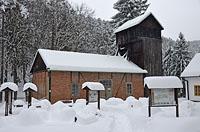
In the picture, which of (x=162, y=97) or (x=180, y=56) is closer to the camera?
(x=162, y=97)

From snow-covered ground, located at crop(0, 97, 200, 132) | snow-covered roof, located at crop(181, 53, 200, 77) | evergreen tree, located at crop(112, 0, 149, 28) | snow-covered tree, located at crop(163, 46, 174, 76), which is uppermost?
evergreen tree, located at crop(112, 0, 149, 28)

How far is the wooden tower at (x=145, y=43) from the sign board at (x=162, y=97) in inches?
585

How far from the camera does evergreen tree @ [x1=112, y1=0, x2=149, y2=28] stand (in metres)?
43.5

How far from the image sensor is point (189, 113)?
15.2 metres

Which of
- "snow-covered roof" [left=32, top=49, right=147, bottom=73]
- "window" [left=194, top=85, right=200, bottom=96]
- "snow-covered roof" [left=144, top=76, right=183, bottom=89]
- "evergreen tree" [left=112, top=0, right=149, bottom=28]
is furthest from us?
"evergreen tree" [left=112, top=0, right=149, bottom=28]

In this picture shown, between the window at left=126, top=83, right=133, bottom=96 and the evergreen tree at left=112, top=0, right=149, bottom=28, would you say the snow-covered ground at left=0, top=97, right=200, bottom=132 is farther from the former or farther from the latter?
the evergreen tree at left=112, top=0, right=149, bottom=28

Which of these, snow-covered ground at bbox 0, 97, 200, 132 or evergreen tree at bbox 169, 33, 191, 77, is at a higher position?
evergreen tree at bbox 169, 33, 191, 77

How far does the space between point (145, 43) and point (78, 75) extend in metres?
11.0

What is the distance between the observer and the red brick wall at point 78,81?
906 inches

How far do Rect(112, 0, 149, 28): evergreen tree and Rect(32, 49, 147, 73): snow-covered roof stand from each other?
15190 millimetres

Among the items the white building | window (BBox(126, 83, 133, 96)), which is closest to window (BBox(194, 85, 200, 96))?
the white building

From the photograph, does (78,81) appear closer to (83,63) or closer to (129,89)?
(83,63)

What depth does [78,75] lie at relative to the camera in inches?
955

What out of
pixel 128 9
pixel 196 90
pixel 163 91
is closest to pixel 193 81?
pixel 196 90
